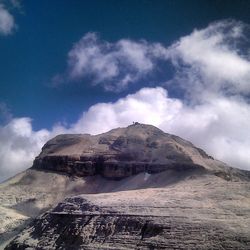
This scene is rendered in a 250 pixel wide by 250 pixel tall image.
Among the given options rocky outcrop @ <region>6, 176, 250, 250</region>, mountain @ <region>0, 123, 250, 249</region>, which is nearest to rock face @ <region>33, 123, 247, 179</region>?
mountain @ <region>0, 123, 250, 249</region>

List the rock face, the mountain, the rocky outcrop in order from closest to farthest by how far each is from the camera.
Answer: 1. the rocky outcrop
2. the mountain
3. the rock face

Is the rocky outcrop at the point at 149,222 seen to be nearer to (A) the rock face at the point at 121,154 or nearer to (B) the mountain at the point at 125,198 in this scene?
(B) the mountain at the point at 125,198

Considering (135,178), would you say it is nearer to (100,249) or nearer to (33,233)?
(33,233)

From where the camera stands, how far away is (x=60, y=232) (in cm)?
6094

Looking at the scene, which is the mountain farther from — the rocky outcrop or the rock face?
the rock face

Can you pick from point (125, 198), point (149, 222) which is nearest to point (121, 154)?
point (125, 198)

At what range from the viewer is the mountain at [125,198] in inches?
1899

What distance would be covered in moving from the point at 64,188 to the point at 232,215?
206 feet

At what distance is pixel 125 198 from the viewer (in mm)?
62844

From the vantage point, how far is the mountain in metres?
48.2

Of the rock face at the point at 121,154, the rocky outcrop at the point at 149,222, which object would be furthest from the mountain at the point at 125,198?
the rock face at the point at 121,154

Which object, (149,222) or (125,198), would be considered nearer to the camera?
(149,222)

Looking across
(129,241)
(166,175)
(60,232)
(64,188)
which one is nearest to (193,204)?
(129,241)

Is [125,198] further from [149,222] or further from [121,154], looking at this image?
[121,154]
